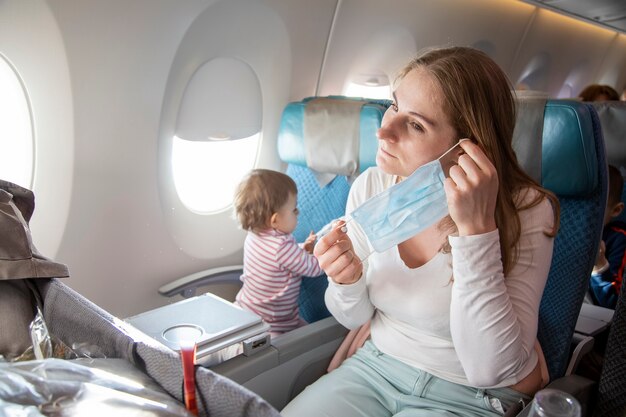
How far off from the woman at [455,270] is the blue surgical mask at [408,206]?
0.07m

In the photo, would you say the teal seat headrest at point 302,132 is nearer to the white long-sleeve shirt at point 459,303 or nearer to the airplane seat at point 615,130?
the white long-sleeve shirt at point 459,303

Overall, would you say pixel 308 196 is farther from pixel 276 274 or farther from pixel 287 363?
pixel 287 363

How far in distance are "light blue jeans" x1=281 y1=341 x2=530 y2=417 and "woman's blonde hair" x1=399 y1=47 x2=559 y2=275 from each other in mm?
375

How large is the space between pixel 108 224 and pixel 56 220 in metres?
0.23

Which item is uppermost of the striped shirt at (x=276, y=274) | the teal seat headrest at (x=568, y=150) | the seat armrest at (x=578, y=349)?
the teal seat headrest at (x=568, y=150)

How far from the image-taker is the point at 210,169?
298 cm

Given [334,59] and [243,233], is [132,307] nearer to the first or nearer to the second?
[243,233]

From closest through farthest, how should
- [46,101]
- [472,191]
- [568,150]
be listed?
[472,191], [568,150], [46,101]

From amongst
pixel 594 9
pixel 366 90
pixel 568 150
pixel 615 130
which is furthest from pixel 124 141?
pixel 594 9

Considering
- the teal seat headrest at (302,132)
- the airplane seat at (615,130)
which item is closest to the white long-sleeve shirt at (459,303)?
the teal seat headrest at (302,132)

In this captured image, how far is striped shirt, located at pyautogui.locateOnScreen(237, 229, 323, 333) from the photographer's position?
2.39m

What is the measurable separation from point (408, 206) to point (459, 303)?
0.90 feet

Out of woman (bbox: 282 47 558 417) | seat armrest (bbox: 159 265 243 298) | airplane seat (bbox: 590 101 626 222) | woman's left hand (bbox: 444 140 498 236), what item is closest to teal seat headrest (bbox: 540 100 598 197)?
woman (bbox: 282 47 558 417)

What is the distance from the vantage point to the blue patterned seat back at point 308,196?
2.46m
